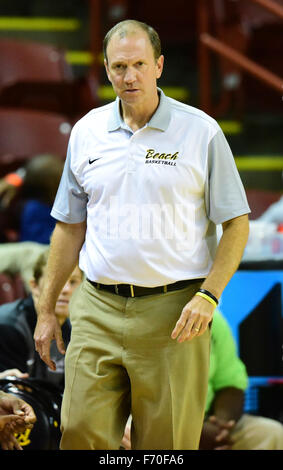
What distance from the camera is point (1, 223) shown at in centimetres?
393

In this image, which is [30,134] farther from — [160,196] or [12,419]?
[160,196]

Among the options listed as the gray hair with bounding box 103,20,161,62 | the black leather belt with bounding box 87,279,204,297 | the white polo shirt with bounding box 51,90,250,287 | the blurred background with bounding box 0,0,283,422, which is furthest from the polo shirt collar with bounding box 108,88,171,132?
the blurred background with bounding box 0,0,283,422

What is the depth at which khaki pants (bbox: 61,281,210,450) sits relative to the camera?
2.07 metres

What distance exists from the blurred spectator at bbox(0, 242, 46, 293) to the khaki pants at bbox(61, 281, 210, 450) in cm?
87

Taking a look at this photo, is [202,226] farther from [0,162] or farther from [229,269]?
[0,162]

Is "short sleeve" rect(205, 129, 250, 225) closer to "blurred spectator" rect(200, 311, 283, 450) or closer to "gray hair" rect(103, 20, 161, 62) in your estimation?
"gray hair" rect(103, 20, 161, 62)

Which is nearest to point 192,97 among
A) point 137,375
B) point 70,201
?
point 70,201

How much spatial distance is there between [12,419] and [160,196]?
0.78m

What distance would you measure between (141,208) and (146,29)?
45 cm

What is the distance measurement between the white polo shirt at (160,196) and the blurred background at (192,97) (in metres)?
0.95

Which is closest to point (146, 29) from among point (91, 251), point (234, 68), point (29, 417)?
point (91, 251)

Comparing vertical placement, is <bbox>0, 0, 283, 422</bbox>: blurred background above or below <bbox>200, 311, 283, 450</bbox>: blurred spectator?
above

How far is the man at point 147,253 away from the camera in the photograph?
2053 millimetres
